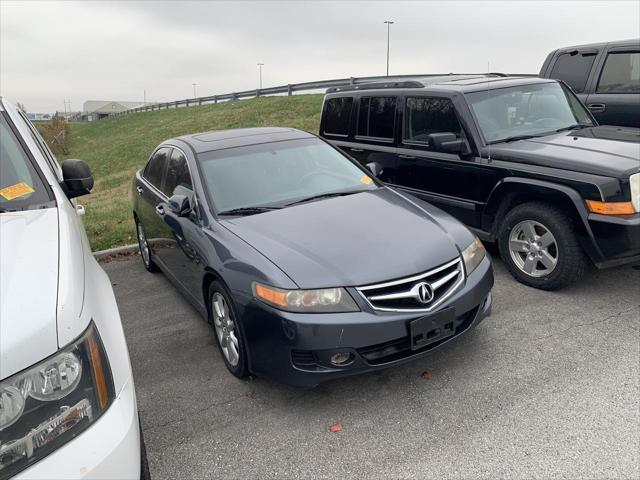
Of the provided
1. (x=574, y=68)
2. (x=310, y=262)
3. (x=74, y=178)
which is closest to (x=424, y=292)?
(x=310, y=262)

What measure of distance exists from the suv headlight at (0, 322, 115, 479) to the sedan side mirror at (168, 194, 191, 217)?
218 cm

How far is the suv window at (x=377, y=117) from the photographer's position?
5.85 meters

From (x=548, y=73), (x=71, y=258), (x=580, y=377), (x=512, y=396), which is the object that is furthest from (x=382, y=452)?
(x=548, y=73)

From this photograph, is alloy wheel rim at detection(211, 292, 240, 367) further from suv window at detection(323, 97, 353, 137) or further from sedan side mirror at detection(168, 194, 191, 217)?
suv window at detection(323, 97, 353, 137)

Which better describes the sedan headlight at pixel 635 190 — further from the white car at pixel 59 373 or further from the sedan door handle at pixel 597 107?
the white car at pixel 59 373

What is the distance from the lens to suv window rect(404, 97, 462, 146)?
513 cm

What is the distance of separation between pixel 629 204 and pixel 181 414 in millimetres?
3561

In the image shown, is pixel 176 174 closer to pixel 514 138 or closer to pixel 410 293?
pixel 410 293

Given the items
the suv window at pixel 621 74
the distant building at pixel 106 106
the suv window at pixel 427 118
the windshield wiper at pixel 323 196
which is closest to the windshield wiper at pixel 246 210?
the windshield wiper at pixel 323 196

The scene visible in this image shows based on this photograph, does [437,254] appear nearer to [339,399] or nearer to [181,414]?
[339,399]

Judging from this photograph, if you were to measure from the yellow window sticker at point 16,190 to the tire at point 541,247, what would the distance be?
12.4 feet

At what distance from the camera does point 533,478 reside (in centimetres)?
238

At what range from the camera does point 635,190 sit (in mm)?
3861

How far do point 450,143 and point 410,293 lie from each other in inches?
98.1
